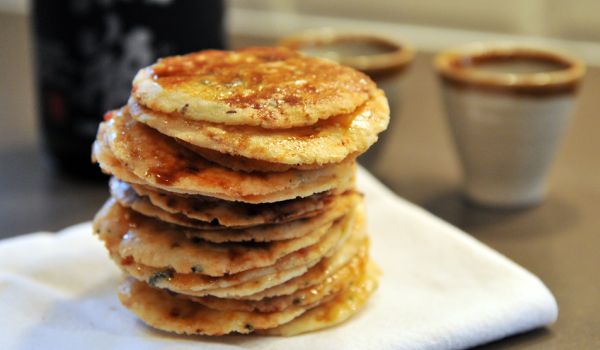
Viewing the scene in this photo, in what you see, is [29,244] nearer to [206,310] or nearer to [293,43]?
[206,310]

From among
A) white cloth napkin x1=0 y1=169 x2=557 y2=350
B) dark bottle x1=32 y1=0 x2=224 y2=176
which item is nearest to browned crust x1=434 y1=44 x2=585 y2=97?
white cloth napkin x1=0 y1=169 x2=557 y2=350

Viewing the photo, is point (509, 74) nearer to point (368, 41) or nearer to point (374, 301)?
point (368, 41)

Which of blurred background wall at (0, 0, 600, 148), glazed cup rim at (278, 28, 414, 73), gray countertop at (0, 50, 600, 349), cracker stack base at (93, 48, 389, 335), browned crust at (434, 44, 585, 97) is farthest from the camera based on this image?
blurred background wall at (0, 0, 600, 148)

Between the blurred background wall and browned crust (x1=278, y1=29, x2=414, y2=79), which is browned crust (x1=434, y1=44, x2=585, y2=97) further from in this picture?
the blurred background wall

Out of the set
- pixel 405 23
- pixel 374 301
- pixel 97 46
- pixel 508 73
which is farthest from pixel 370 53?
pixel 405 23

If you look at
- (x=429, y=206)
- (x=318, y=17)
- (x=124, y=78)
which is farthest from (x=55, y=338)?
(x=318, y=17)

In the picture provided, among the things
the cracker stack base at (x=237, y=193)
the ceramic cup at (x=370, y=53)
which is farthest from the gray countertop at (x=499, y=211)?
the cracker stack base at (x=237, y=193)
